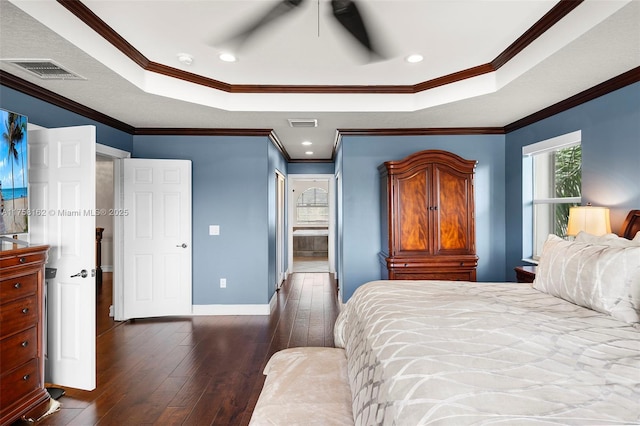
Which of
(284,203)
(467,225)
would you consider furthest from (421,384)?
(284,203)

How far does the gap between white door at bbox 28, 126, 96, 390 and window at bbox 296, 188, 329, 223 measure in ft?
31.6

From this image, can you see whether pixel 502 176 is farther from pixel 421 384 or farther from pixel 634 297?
pixel 421 384

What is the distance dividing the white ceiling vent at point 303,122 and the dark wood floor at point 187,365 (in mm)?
2362

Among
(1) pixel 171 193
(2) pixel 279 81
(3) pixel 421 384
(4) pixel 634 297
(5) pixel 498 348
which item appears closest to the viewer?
(3) pixel 421 384

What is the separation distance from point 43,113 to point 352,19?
2.75 m

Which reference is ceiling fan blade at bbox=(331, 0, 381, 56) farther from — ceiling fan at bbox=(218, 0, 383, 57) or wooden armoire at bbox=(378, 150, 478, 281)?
wooden armoire at bbox=(378, 150, 478, 281)

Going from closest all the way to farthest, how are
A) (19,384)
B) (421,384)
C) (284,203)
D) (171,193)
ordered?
(421,384) → (19,384) → (171,193) → (284,203)

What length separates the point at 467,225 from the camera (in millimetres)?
3887

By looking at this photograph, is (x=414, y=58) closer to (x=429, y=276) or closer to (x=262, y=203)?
(x=429, y=276)

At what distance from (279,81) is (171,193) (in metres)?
2.00

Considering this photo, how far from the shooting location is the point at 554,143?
3.58 meters

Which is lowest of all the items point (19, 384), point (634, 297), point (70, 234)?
point (19, 384)

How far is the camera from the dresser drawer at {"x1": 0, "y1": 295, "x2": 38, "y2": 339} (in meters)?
2.07

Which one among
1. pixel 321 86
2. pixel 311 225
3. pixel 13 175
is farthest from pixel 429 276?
pixel 311 225
